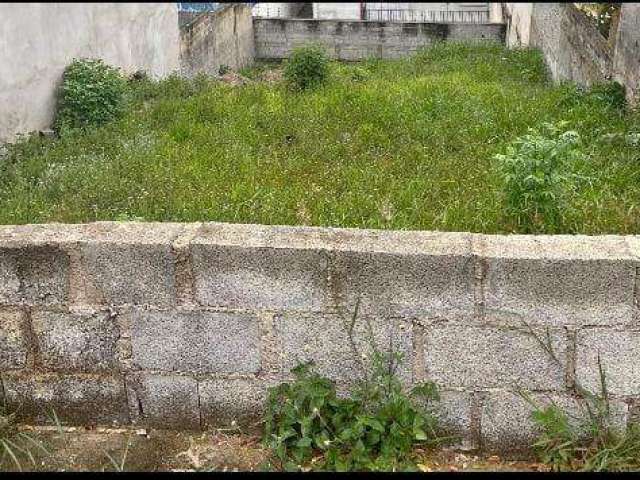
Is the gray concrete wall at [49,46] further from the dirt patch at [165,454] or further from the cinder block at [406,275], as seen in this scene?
the cinder block at [406,275]

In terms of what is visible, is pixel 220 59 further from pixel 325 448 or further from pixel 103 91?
pixel 325 448

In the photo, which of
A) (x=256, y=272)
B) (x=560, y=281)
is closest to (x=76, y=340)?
(x=256, y=272)

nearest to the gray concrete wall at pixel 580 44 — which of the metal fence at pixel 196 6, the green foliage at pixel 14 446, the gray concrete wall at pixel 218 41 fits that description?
the green foliage at pixel 14 446

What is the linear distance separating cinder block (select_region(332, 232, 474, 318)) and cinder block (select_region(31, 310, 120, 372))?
933 mm

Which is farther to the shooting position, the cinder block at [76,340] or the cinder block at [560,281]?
the cinder block at [76,340]

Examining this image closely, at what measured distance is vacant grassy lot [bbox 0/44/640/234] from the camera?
165 inches

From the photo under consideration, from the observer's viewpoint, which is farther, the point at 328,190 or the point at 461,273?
the point at 328,190

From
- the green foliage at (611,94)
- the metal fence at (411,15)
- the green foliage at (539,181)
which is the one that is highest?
Answer: the metal fence at (411,15)

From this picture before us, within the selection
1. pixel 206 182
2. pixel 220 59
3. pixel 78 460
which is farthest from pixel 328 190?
Answer: pixel 220 59

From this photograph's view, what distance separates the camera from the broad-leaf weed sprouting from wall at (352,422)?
9.05 ft

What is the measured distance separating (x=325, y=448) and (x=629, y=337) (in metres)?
1.16

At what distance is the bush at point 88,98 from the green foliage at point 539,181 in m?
5.56

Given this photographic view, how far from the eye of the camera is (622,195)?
4359 mm

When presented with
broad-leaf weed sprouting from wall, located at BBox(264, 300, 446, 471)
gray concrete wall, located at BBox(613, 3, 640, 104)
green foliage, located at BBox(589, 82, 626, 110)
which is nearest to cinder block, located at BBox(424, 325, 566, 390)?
broad-leaf weed sprouting from wall, located at BBox(264, 300, 446, 471)
